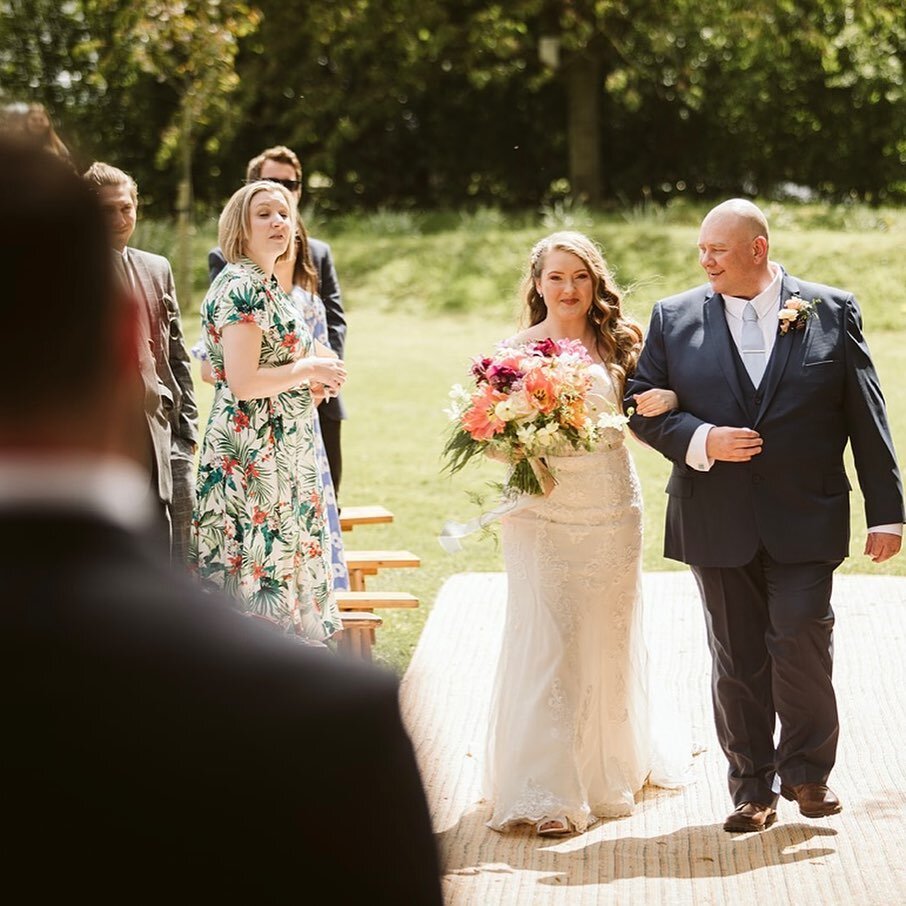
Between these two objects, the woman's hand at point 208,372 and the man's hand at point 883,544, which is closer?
the man's hand at point 883,544

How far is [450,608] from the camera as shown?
29.0ft

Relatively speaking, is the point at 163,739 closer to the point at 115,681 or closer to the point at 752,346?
the point at 115,681

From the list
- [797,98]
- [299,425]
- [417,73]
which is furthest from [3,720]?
[797,98]

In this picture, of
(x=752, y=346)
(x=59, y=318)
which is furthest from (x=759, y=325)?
(x=59, y=318)

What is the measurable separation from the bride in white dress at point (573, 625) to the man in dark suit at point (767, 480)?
229 millimetres

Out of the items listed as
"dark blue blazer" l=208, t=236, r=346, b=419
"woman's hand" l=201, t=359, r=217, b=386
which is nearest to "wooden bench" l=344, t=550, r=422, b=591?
"dark blue blazer" l=208, t=236, r=346, b=419

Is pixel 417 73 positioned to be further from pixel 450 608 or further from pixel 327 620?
pixel 327 620

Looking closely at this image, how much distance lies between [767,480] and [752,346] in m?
0.50

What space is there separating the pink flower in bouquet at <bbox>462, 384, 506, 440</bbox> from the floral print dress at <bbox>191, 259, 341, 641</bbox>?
124cm

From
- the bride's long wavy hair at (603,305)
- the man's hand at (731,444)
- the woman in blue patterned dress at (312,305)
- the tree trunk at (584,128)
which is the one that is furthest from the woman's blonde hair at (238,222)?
the tree trunk at (584,128)

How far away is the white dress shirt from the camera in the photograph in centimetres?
547

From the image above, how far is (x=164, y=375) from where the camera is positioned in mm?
6586

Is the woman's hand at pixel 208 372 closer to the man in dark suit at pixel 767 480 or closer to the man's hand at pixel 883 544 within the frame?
the man in dark suit at pixel 767 480

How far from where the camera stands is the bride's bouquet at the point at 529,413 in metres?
5.48
